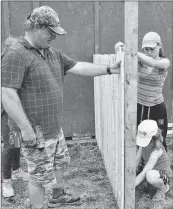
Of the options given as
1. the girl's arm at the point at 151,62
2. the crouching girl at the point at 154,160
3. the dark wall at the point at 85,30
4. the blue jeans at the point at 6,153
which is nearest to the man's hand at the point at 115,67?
the girl's arm at the point at 151,62

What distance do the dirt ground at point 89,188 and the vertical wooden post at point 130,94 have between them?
0.48 metres

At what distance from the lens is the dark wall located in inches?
182

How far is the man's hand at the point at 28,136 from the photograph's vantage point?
245 centimetres

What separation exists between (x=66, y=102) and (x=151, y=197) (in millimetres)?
2242

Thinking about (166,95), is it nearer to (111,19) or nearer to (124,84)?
(111,19)

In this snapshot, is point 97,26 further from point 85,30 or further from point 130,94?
point 130,94

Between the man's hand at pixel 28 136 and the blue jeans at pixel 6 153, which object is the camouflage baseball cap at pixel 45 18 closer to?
the man's hand at pixel 28 136

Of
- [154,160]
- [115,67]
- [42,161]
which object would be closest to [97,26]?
[115,67]

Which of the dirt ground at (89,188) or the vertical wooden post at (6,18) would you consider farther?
the vertical wooden post at (6,18)

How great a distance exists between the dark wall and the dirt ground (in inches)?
33.0

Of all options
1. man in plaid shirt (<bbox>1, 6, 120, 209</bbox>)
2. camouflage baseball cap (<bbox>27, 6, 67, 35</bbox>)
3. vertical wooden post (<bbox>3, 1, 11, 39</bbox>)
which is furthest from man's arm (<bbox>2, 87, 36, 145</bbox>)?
vertical wooden post (<bbox>3, 1, 11, 39</bbox>)

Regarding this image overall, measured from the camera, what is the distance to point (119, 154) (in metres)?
2.83

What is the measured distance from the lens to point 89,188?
3.58 m

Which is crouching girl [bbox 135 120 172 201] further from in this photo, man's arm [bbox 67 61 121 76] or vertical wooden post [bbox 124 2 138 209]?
man's arm [bbox 67 61 121 76]
